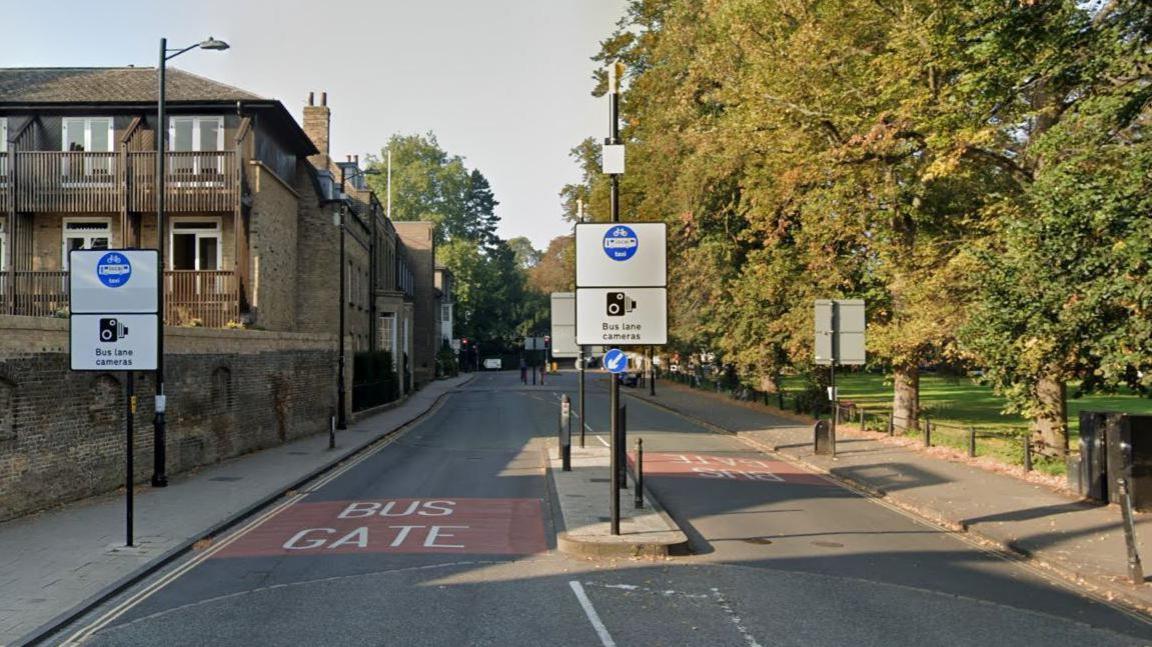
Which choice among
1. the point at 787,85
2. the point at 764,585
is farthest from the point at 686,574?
the point at 787,85

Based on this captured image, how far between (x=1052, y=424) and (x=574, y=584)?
47.0ft

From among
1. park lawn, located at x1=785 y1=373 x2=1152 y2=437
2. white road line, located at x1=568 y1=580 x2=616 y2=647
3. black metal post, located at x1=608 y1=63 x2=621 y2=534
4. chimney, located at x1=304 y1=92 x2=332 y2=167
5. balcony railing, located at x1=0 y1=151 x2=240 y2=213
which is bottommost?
park lawn, located at x1=785 y1=373 x2=1152 y2=437

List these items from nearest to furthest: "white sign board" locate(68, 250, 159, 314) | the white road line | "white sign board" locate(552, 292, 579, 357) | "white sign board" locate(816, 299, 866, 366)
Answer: the white road line
"white sign board" locate(68, 250, 159, 314)
"white sign board" locate(552, 292, 579, 357)
"white sign board" locate(816, 299, 866, 366)

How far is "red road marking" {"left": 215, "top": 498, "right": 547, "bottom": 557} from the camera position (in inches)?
472

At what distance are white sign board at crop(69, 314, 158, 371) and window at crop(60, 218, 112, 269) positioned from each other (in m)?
18.5

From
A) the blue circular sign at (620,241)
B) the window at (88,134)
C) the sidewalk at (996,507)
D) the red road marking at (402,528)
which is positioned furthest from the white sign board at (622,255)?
the window at (88,134)

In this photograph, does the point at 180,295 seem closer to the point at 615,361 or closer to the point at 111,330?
the point at 111,330

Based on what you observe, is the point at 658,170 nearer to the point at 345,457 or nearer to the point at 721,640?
the point at 345,457

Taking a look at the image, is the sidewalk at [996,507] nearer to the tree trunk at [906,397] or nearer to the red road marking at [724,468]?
the red road marking at [724,468]

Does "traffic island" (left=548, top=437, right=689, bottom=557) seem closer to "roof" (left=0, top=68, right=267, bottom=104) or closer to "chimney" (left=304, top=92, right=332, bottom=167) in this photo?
"roof" (left=0, top=68, right=267, bottom=104)

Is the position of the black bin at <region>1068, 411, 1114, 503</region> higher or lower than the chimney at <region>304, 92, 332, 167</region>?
lower

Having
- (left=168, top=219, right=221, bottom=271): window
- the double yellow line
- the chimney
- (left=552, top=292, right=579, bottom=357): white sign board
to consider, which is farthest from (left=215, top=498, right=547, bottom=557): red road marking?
the chimney

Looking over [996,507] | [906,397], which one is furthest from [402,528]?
[906,397]

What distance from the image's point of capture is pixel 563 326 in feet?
74.1
